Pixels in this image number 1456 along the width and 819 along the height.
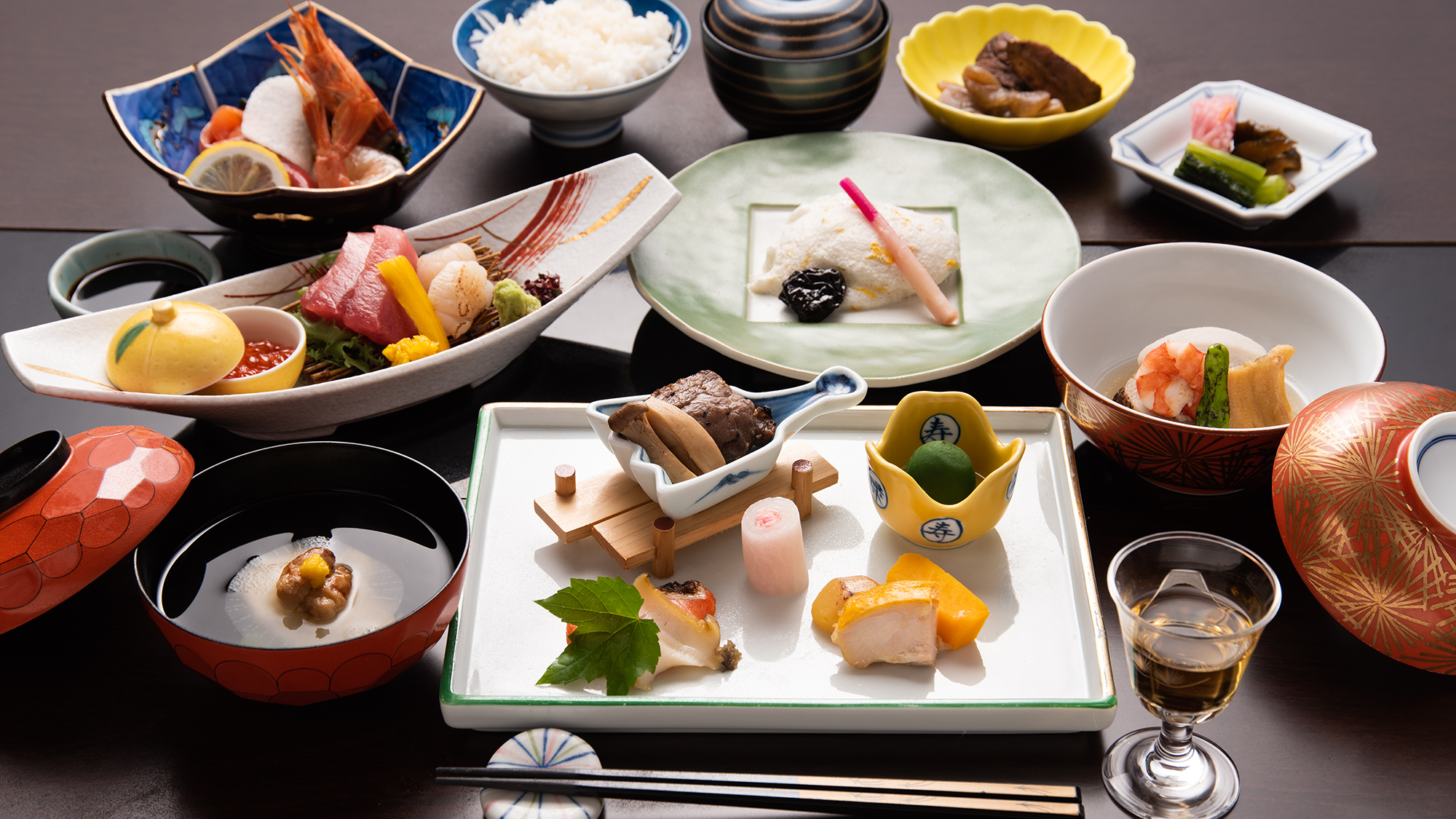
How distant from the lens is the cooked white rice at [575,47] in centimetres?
213

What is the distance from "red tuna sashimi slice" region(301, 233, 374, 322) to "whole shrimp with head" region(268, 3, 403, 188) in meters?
0.31

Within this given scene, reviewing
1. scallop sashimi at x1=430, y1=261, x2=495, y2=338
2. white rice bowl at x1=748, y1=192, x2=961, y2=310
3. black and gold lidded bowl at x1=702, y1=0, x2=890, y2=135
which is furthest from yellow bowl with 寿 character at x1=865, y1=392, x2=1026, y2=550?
black and gold lidded bowl at x1=702, y1=0, x2=890, y2=135

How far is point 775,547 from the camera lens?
4.11 ft

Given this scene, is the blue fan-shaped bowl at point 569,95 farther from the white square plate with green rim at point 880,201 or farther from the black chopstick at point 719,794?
the black chopstick at point 719,794

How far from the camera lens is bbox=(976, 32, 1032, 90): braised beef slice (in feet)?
7.42

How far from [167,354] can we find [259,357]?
0.53ft

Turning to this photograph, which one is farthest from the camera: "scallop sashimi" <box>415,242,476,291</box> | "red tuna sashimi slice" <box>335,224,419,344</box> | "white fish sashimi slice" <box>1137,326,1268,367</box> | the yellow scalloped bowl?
the yellow scalloped bowl

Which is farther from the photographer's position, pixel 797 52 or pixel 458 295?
pixel 797 52

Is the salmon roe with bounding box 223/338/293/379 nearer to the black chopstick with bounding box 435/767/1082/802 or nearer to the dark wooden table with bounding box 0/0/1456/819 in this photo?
the dark wooden table with bounding box 0/0/1456/819

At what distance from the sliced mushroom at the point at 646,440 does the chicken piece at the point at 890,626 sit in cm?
27

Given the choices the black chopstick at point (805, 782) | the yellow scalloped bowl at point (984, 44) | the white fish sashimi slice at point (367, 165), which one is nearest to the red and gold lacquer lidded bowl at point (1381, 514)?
the black chopstick at point (805, 782)

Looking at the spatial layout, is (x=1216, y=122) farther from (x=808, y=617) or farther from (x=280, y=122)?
(x=280, y=122)

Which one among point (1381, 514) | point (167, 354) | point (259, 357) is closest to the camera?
point (1381, 514)

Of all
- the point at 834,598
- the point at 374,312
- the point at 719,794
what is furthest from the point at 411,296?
the point at 719,794
